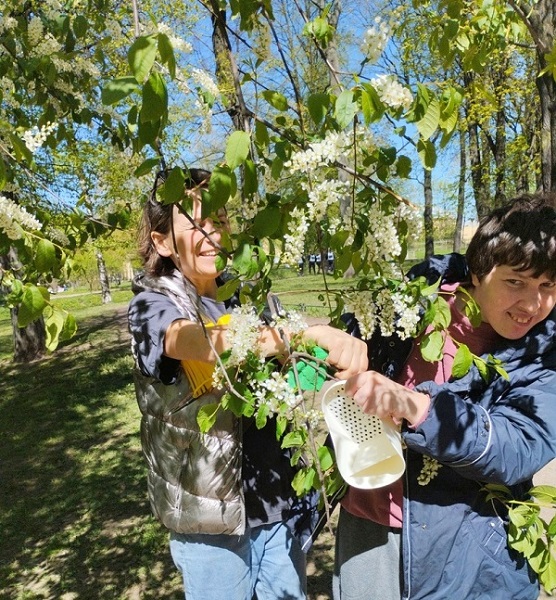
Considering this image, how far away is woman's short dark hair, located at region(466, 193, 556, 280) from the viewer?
1354 mm

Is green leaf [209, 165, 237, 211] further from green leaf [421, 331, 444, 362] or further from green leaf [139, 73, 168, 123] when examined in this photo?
green leaf [421, 331, 444, 362]

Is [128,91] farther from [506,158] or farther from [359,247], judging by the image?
[506,158]

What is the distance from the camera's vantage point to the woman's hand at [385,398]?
118 cm

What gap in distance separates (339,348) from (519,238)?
Result: 0.58 metres

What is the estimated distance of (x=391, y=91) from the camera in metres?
1.05

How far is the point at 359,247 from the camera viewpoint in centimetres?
121

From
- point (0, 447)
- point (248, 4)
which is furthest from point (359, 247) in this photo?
point (0, 447)

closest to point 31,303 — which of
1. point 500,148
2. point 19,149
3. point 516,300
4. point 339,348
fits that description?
point 19,149

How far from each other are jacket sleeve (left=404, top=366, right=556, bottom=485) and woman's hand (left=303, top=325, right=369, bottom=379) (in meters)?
0.21

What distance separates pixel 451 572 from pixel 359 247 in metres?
0.93

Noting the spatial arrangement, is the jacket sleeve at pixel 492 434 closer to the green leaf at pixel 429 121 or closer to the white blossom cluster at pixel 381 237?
the white blossom cluster at pixel 381 237

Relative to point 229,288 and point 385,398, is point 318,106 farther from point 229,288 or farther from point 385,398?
point 385,398

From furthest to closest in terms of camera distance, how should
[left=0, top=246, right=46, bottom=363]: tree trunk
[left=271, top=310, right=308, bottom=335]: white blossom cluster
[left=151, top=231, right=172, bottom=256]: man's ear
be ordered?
[left=0, top=246, right=46, bottom=363]: tree trunk → [left=151, top=231, right=172, bottom=256]: man's ear → [left=271, top=310, right=308, bottom=335]: white blossom cluster

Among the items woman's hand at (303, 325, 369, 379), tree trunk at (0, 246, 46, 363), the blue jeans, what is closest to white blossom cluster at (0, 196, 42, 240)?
woman's hand at (303, 325, 369, 379)
